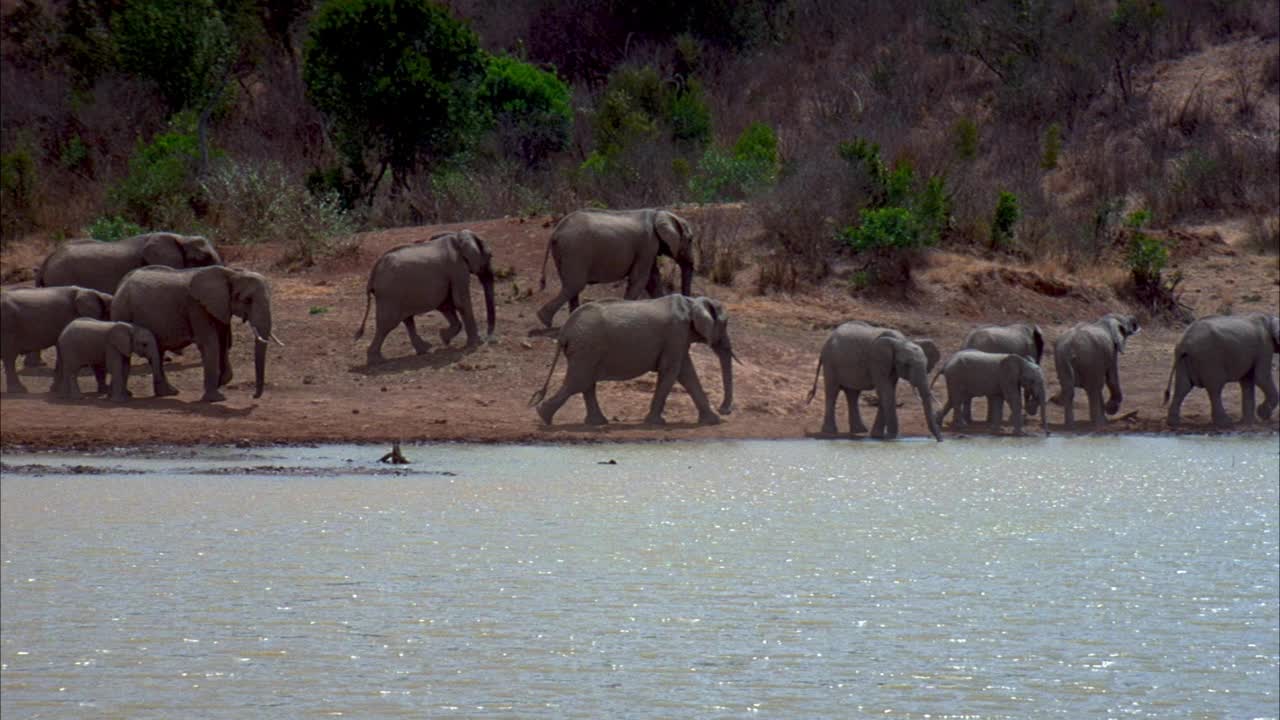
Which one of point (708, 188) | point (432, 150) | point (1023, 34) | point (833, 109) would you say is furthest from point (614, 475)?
point (1023, 34)

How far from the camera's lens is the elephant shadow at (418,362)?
18359 mm

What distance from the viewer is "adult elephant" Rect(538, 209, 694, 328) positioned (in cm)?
1923

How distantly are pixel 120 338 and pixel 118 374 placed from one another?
0.28 meters

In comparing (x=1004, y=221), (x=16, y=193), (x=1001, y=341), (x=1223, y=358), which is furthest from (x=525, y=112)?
(x=1223, y=358)

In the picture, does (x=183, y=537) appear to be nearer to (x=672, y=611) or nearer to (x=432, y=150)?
(x=672, y=611)

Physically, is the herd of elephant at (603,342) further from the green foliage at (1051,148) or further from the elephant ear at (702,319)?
the green foliage at (1051,148)

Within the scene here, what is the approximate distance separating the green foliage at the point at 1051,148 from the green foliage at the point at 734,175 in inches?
208

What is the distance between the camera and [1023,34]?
38.0 metres

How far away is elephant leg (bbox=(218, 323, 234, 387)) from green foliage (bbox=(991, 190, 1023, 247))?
33.5ft

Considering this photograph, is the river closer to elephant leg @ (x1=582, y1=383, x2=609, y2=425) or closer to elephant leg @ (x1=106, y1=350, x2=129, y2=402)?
elephant leg @ (x1=582, y1=383, x2=609, y2=425)

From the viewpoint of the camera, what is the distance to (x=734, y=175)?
87.3 feet

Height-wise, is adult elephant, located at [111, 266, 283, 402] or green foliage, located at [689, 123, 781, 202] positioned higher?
green foliage, located at [689, 123, 781, 202]

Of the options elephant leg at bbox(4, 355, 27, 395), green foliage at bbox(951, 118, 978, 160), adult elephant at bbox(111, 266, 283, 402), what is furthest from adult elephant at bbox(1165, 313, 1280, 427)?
green foliage at bbox(951, 118, 978, 160)

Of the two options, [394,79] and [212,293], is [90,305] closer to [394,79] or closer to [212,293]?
[212,293]
